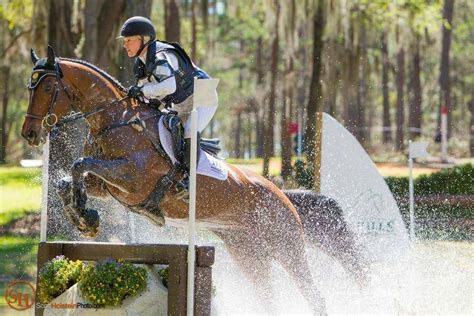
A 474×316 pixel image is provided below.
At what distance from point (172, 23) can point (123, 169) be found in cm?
1158

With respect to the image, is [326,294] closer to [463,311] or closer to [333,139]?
[463,311]

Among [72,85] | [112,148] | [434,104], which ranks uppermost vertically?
[72,85]

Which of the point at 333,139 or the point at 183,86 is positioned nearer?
the point at 183,86

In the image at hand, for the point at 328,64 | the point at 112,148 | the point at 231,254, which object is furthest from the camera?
the point at 328,64

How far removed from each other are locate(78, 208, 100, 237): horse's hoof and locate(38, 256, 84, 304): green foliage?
0.84 ft

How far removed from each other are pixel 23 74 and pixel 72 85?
111ft

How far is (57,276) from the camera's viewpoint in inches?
265

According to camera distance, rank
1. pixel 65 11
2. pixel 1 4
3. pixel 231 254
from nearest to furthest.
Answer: pixel 231 254, pixel 65 11, pixel 1 4

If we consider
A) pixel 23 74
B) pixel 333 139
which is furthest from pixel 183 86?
pixel 23 74

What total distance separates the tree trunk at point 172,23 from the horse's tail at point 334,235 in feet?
30.6

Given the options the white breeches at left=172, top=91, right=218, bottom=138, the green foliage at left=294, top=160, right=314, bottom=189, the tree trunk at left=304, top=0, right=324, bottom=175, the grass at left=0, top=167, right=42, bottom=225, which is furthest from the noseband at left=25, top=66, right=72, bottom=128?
the tree trunk at left=304, top=0, right=324, bottom=175

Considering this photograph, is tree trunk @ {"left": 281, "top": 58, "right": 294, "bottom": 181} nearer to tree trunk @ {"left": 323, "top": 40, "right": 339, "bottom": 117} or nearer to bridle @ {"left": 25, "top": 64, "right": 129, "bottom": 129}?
tree trunk @ {"left": 323, "top": 40, "right": 339, "bottom": 117}

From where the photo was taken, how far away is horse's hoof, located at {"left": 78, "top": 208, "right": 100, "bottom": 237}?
22.7 ft

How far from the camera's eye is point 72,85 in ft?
23.2
